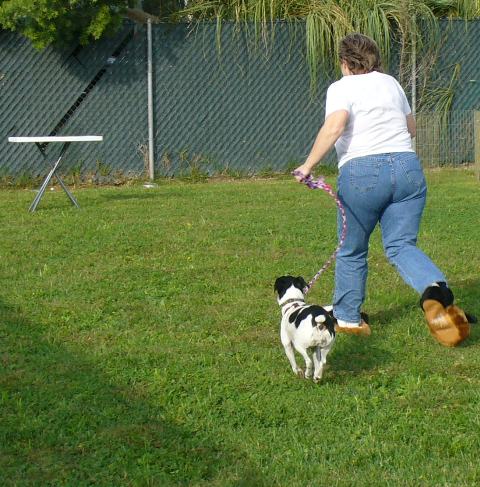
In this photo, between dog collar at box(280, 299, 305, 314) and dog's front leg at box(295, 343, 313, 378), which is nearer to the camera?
dog's front leg at box(295, 343, 313, 378)

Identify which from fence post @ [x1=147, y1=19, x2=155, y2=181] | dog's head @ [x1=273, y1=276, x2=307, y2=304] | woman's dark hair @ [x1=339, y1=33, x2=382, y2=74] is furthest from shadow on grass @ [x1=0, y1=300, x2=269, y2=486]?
fence post @ [x1=147, y1=19, x2=155, y2=181]

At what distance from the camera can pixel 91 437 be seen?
4.09 meters

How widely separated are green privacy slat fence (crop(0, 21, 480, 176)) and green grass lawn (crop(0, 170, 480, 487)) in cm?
450

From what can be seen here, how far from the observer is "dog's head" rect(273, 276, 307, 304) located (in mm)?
5141

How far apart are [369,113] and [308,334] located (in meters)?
1.35

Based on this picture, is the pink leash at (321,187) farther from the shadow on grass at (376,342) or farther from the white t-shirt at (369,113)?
the shadow on grass at (376,342)

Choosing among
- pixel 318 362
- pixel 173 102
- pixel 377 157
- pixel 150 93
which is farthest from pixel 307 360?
pixel 173 102

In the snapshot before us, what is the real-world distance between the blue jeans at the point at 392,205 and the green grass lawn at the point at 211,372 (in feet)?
1.60

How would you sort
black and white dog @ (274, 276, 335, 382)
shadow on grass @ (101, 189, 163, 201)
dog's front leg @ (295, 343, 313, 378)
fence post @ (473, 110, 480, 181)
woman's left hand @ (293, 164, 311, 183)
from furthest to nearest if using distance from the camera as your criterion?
fence post @ (473, 110, 480, 181), shadow on grass @ (101, 189, 163, 201), woman's left hand @ (293, 164, 311, 183), dog's front leg @ (295, 343, 313, 378), black and white dog @ (274, 276, 335, 382)

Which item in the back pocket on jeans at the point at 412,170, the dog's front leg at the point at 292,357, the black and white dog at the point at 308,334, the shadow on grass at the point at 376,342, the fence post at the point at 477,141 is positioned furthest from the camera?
the fence post at the point at 477,141

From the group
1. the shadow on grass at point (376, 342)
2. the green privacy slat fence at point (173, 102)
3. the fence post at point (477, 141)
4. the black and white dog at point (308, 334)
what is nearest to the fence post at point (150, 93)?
the green privacy slat fence at point (173, 102)

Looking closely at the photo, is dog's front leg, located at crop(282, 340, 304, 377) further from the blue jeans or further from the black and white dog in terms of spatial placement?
the blue jeans

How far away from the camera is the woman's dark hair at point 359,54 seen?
5184 mm

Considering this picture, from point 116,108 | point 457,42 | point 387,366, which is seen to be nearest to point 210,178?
point 116,108
